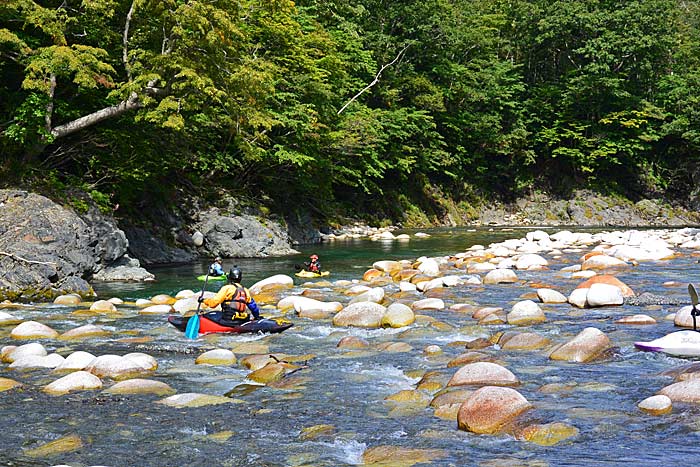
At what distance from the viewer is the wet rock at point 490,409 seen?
4758mm

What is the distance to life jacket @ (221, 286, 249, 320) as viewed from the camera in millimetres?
8703

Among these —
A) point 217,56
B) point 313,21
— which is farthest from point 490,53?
point 217,56

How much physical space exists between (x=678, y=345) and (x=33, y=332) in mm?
Answer: 7587

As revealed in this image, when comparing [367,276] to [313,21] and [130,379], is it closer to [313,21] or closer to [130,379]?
[130,379]

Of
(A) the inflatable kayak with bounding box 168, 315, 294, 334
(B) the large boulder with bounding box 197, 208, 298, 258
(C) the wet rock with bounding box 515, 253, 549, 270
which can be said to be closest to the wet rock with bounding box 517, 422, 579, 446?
(A) the inflatable kayak with bounding box 168, 315, 294, 334

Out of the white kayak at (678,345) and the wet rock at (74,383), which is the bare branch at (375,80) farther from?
the wet rock at (74,383)

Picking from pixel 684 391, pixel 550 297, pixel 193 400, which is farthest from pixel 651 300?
pixel 193 400

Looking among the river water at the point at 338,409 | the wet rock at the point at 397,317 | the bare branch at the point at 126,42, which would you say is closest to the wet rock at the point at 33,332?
the river water at the point at 338,409

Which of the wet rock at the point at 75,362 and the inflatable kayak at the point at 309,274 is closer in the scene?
the wet rock at the point at 75,362

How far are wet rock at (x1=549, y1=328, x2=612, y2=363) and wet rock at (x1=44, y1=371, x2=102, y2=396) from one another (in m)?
4.50

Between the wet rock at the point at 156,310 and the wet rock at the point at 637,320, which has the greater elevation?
the wet rock at the point at 156,310

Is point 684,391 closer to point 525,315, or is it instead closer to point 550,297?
point 525,315

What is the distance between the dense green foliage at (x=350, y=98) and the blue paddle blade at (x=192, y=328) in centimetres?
707

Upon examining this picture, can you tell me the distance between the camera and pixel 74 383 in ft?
19.6
